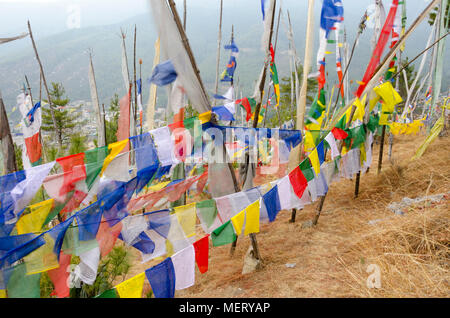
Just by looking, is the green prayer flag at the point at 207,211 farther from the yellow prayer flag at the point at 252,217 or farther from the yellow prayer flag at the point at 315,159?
the yellow prayer flag at the point at 315,159

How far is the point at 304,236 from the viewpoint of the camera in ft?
14.4

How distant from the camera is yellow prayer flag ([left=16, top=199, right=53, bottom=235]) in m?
2.60

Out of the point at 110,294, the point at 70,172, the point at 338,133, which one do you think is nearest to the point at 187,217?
the point at 110,294

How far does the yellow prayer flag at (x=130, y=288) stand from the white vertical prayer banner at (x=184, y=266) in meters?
0.33

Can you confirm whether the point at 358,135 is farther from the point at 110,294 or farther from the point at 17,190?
the point at 17,190

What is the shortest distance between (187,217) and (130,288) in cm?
97

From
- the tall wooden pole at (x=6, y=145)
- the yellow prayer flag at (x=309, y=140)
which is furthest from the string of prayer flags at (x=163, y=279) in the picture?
the yellow prayer flag at (x=309, y=140)

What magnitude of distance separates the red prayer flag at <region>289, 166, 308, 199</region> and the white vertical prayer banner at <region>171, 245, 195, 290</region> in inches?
54.6

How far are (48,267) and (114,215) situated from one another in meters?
0.67

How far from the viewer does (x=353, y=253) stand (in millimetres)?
3387

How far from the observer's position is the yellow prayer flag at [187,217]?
299 cm

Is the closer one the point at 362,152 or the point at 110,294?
the point at 110,294
